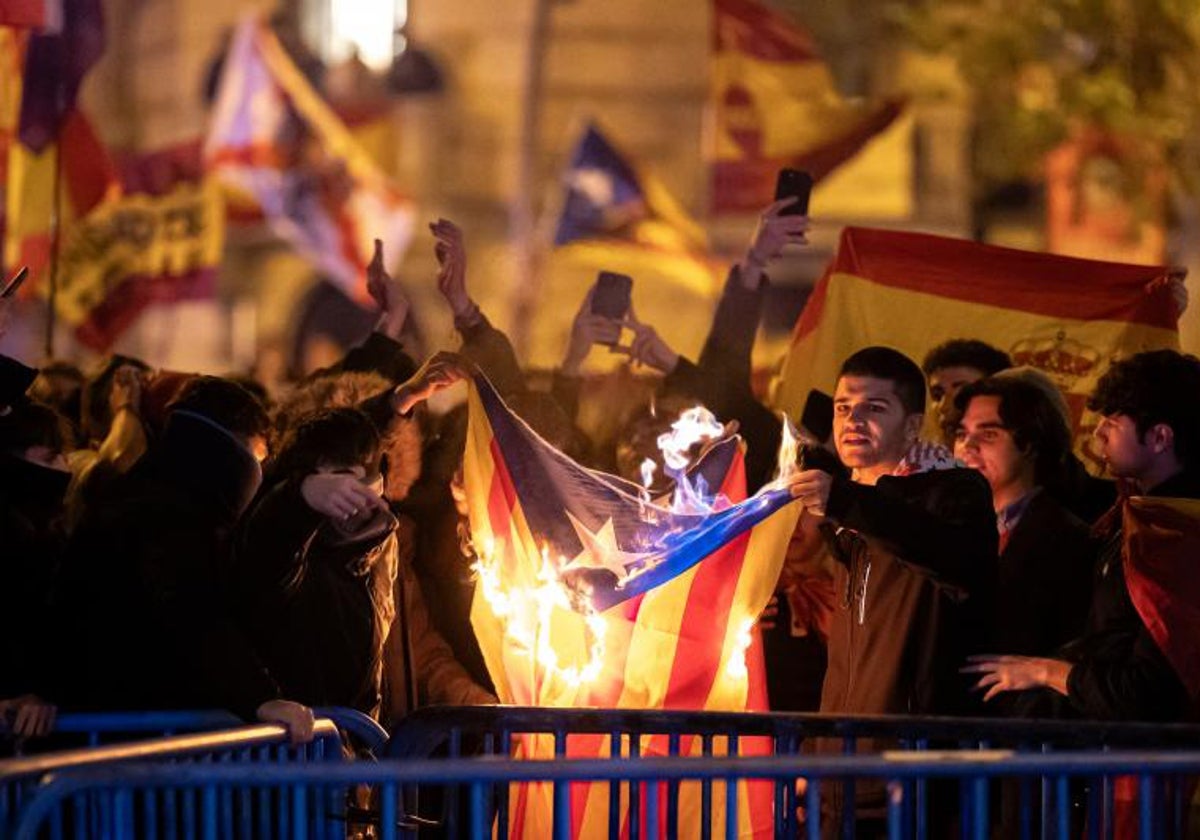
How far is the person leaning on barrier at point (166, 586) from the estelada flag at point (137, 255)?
24.7 ft

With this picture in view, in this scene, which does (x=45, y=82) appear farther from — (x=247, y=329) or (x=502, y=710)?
(x=247, y=329)

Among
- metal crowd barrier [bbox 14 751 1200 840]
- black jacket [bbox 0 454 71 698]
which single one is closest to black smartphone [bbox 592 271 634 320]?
black jacket [bbox 0 454 71 698]

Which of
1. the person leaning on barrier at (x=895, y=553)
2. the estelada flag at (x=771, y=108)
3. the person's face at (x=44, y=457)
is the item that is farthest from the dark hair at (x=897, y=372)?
the estelada flag at (x=771, y=108)

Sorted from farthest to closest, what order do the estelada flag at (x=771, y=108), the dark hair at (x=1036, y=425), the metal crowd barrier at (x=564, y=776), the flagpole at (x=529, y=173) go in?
the flagpole at (x=529, y=173) < the estelada flag at (x=771, y=108) < the dark hair at (x=1036, y=425) < the metal crowd barrier at (x=564, y=776)

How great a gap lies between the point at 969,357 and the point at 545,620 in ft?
6.45

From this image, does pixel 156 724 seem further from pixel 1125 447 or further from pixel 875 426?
pixel 1125 447

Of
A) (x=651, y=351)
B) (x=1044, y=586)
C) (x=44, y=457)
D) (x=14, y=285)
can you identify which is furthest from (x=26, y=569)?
(x=1044, y=586)

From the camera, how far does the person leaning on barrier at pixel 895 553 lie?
6.66m

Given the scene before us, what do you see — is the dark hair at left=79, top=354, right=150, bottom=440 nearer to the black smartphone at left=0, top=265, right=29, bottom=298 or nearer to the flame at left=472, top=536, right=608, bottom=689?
the black smartphone at left=0, top=265, right=29, bottom=298

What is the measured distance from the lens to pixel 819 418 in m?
8.65

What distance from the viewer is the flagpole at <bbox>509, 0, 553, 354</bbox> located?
28703 mm

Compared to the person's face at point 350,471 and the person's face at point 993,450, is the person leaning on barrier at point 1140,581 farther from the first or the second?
the person's face at point 350,471

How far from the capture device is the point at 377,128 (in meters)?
30.0

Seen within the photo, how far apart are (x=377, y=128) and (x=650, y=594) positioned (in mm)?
23140
